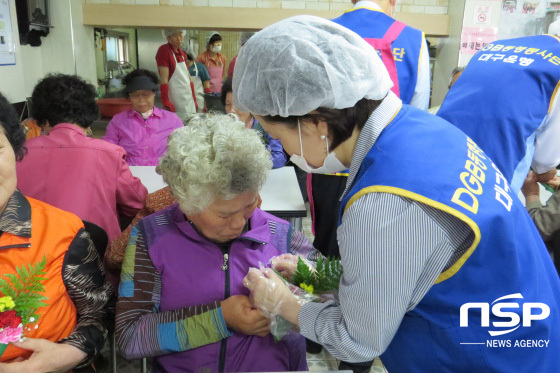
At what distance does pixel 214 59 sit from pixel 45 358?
4119 millimetres

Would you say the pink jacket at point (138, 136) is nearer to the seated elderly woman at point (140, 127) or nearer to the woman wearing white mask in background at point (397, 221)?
the seated elderly woman at point (140, 127)

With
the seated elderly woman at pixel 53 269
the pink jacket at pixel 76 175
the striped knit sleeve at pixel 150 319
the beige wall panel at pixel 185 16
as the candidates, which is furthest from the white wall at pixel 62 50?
the striped knit sleeve at pixel 150 319

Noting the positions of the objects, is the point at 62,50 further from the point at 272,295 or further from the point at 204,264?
the point at 272,295

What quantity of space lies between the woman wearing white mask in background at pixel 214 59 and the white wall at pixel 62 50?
120 centimetres

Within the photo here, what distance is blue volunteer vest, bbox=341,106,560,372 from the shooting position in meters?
0.89

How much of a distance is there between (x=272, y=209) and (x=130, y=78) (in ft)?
6.21

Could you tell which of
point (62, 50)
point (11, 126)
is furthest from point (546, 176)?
point (62, 50)

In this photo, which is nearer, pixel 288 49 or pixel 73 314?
pixel 288 49

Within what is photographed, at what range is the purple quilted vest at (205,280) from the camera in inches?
56.7

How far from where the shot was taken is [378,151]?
3.16 feet

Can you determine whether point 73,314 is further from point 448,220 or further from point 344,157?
point 448,220

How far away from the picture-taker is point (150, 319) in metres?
1.40

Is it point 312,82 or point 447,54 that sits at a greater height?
point 447,54

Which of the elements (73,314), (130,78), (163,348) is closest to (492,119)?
(163,348)
